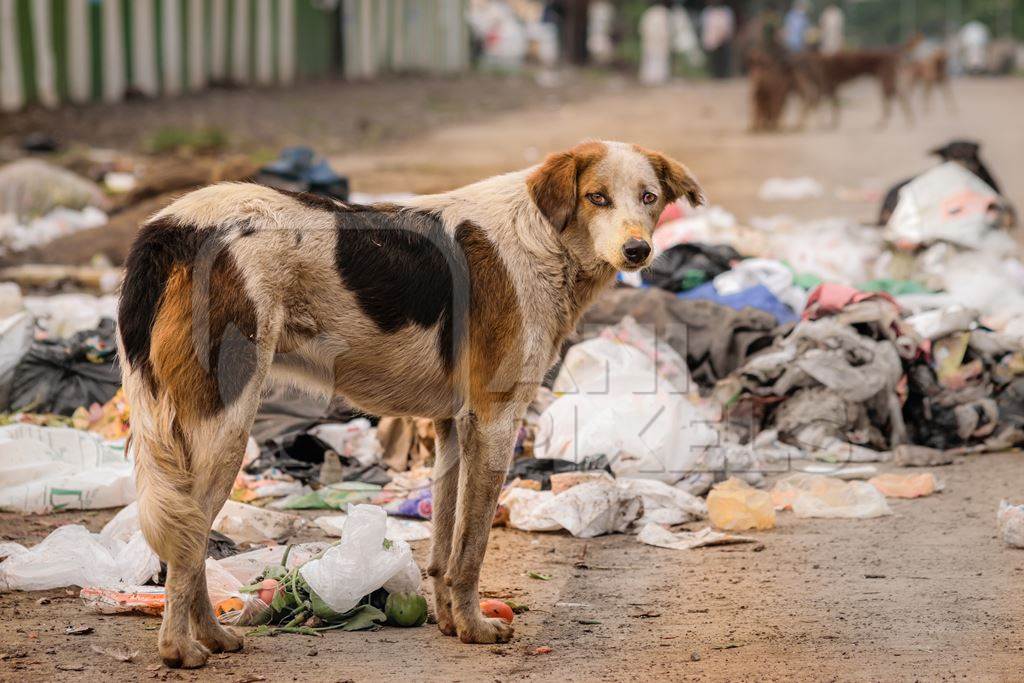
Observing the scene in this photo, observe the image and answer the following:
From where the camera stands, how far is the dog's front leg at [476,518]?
150 inches

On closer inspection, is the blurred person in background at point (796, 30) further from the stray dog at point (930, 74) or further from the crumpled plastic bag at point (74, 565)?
the crumpled plastic bag at point (74, 565)

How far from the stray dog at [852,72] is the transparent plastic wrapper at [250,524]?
725 inches

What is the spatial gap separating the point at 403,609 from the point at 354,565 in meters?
0.25

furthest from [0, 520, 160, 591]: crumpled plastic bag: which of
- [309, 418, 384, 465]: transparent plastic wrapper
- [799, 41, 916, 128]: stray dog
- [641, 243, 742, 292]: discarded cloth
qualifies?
[799, 41, 916, 128]: stray dog

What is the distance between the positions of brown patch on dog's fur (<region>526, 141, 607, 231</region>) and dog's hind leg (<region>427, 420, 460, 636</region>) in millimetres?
736

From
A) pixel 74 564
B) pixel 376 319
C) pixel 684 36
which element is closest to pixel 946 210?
pixel 376 319

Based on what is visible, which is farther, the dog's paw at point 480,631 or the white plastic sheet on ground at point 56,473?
the white plastic sheet on ground at point 56,473

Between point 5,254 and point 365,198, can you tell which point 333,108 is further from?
point 5,254

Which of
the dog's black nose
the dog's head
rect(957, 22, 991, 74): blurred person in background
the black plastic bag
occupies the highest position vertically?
the dog's head

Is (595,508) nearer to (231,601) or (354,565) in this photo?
(354,565)

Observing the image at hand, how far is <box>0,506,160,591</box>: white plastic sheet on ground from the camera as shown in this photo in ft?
13.7

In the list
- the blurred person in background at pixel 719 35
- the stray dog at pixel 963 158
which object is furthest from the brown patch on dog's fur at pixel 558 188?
the blurred person in background at pixel 719 35

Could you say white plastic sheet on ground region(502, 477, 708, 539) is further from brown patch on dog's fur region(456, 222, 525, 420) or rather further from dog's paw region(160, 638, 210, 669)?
dog's paw region(160, 638, 210, 669)

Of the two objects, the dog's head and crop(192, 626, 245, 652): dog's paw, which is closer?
crop(192, 626, 245, 652): dog's paw
